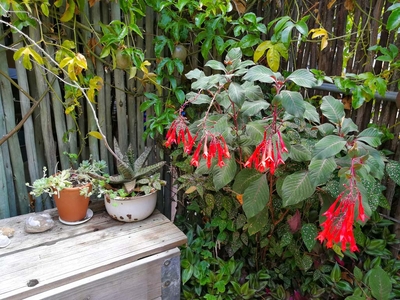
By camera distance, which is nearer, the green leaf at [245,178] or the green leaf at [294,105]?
the green leaf at [294,105]

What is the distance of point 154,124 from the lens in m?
1.51

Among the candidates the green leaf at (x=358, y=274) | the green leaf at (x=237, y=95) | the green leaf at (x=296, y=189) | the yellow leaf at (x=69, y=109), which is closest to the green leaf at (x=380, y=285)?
the green leaf at (x=358, y=274)

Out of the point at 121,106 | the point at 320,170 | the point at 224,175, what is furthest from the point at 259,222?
the point at 121,106

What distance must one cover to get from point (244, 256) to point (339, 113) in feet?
3.09

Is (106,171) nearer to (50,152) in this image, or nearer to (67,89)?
(50,152)

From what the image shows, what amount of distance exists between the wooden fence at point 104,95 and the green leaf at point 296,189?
54cm

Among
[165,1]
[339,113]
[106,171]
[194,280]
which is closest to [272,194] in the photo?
[339,113]

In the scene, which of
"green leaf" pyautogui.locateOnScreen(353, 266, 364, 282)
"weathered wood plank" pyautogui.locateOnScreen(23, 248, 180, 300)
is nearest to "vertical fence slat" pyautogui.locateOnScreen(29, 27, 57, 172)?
"weathered wood plank" pyautogui.locateOnScreen(23, 248, 180, 300)

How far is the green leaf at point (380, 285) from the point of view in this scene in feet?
3.64

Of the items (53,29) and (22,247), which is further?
(53,29)

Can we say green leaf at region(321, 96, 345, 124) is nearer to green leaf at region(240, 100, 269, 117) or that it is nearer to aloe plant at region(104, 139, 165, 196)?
green leaf at region(240, 100, 269, 117)

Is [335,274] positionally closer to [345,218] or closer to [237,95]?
[345,218]

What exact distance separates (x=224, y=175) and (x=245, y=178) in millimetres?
113

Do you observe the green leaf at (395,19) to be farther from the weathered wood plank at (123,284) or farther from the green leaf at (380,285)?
the weathered wood plank at (123,284)
